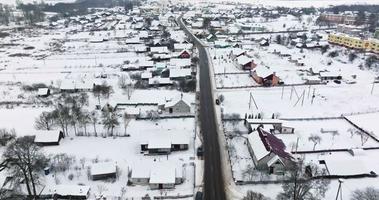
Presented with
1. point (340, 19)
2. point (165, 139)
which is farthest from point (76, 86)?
point (340, 19)

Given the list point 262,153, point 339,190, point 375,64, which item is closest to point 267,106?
point 262,153

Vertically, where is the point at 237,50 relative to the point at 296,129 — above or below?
above

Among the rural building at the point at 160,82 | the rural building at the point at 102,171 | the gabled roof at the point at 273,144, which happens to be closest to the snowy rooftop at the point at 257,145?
the gabled roof at the point at 273,144

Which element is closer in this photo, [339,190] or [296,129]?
[339,190]

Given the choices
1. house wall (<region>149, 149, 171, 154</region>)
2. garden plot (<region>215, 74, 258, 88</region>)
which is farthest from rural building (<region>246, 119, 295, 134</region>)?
garden plot (<region>215, 74, 258, 88</region>)

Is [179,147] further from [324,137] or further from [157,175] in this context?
[324,137]

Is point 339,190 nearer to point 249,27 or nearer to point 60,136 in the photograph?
point 60,136
